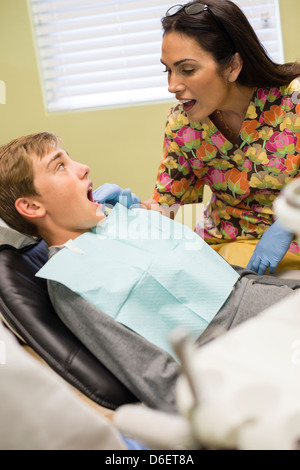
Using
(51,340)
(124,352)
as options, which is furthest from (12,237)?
(124,352)

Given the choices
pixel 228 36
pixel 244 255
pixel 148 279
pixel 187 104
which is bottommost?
pixel 244 255

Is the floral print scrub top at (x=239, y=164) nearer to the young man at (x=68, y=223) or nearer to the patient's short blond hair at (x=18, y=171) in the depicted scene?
the young man at (x=68, y=223)

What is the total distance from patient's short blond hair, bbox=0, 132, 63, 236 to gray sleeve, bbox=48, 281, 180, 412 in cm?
34

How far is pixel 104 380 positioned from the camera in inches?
46.1

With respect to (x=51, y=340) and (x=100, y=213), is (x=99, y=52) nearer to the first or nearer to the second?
(x=100, y=213)

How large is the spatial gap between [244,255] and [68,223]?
2.20 ft

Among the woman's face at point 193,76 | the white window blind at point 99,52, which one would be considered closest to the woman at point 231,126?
the woman's face at point 193,76

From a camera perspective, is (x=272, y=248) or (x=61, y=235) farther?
(x=272, y=248)

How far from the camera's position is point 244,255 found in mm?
1797

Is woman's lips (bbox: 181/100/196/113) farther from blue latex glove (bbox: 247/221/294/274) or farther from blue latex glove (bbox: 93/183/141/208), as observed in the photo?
blue latex glove (bbox: 247/221/294/274)

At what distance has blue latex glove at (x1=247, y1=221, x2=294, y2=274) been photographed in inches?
63.4

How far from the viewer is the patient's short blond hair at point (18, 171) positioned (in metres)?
1.45
